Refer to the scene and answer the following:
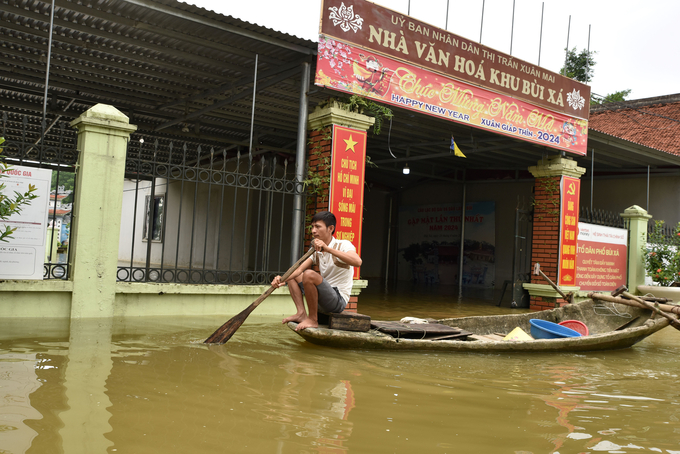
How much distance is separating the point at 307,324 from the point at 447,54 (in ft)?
17.6

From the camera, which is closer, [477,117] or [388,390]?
[388,390]

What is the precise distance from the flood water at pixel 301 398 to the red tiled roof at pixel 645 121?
37.3 feet

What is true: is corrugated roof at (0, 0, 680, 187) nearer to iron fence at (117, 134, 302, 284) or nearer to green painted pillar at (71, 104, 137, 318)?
green painted pillar at (71, 104, 137, 318)

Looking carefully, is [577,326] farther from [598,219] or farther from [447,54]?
[598,219]

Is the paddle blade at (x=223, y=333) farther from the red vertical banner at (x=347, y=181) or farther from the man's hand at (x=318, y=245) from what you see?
the red vertical banner at (x=347, y=181)

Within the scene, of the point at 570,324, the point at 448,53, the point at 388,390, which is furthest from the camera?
the point at 448,53

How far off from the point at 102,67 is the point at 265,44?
3167mm

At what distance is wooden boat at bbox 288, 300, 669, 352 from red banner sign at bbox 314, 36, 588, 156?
3.36m

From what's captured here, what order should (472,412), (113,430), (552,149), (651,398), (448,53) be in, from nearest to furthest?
(113,430), (472,412), (651,398), (448,53), (552,149)

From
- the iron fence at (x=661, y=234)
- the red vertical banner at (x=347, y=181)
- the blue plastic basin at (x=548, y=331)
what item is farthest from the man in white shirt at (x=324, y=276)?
the iron fence at (x=661, y=234)

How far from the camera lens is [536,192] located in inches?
460

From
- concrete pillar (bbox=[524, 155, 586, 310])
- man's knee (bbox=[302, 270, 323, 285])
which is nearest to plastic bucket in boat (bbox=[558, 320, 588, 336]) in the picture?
man's knee (bbox=[302, 270, 323, 285])

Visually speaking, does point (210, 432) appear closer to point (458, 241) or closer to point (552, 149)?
point (552, 149)

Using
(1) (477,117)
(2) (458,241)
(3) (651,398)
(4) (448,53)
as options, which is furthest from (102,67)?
(2) (458,241)
